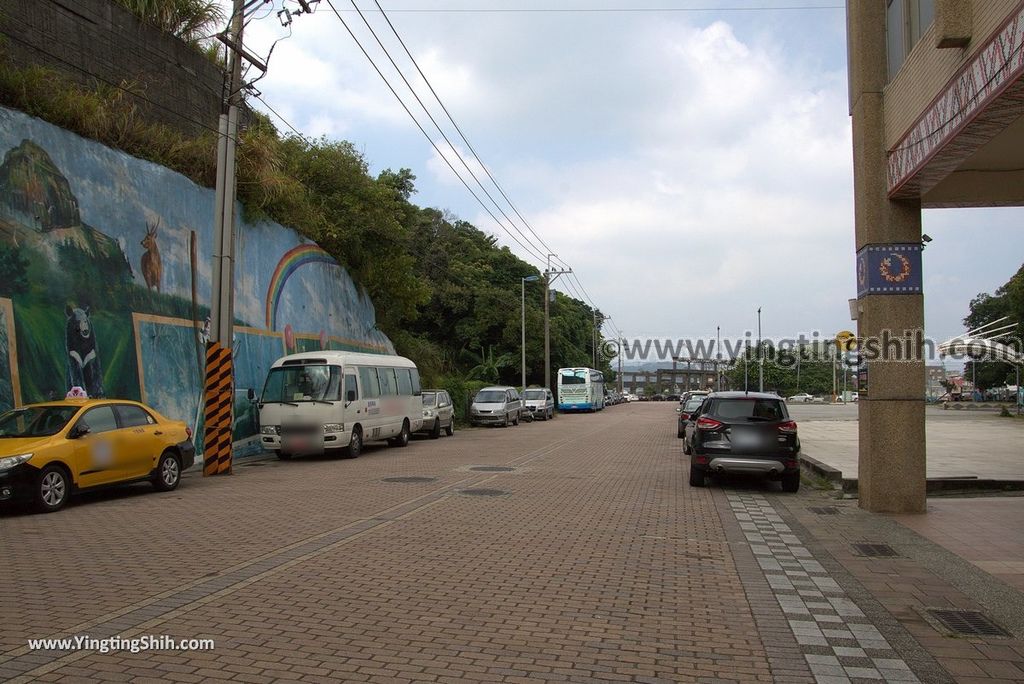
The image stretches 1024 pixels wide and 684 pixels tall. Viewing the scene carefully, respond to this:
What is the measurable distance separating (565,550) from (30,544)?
18.1ft

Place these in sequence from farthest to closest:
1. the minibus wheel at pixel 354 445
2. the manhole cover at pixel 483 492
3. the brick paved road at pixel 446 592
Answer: the minibus wheel at pixel 354 445 < the manhole cover at pixel 483 492 < the brick paved road at pixel 446 592

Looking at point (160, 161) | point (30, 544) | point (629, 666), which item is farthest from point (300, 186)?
point (629, 666)

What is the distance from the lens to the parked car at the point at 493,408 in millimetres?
34250

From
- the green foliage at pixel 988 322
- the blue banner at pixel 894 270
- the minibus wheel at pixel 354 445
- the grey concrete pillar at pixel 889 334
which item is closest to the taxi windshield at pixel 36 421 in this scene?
the minibus wheel at pixel 354 445

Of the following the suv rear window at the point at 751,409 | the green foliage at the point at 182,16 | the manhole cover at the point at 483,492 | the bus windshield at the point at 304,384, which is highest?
the green foliage at the point at 182,16

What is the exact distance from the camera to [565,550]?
8094 mm

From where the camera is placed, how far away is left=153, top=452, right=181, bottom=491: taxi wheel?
41.2 ft

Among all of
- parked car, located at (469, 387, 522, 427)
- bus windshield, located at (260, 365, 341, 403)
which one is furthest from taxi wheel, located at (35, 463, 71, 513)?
parked car, located at (469, 387, 522, 427)

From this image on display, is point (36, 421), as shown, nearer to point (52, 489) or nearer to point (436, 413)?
point (52, 489)

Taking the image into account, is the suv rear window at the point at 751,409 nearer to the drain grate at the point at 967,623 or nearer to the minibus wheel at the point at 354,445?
the drain grate at the point at 967,623

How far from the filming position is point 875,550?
8.45m

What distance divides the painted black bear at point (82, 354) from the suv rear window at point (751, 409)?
1114 cm

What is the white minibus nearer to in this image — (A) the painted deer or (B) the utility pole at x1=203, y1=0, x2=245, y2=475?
(B) the utility pole at x1=203, y1=0, x2=245, y2=475

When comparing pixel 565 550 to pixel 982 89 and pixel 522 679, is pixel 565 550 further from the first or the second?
pixel 982 89
